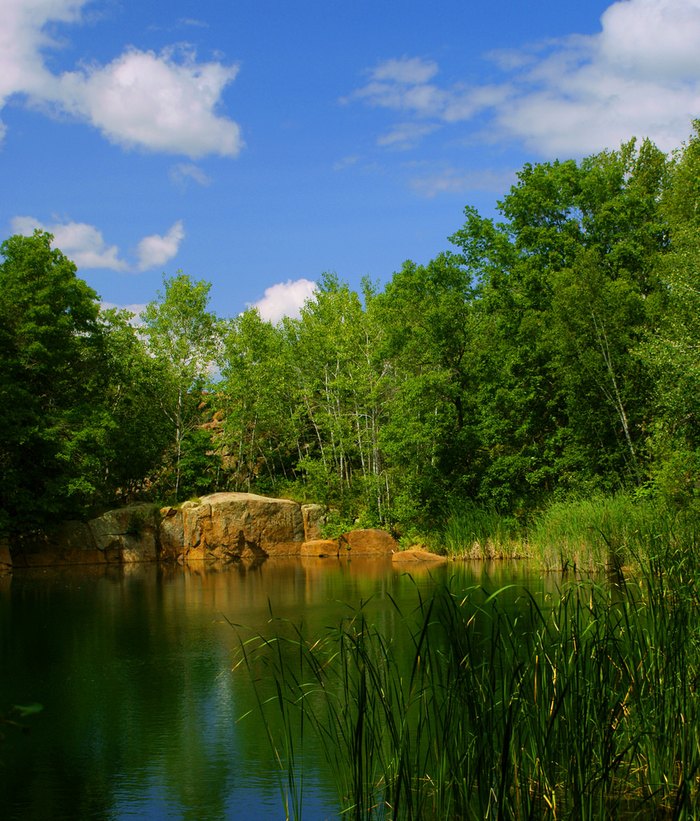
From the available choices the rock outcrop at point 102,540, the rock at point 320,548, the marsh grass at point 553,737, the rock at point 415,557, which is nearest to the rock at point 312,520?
the rock at point 320,548

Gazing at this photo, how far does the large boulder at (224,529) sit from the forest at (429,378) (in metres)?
3.02

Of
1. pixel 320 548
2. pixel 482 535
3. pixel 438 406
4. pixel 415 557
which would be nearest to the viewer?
pixel 482 535

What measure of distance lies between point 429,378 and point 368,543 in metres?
6.79

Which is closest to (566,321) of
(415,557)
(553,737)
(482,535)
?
(482,535)

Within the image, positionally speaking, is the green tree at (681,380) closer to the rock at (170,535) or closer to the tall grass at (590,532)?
the tall grass at (590,532)

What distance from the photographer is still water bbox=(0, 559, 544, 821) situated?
635 centimetres

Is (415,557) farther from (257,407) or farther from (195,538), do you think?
(257,407)

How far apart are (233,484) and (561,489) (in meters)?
17.3

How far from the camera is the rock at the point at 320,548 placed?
30750 millimetres

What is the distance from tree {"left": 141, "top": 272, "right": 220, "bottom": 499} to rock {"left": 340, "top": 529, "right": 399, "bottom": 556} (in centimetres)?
917

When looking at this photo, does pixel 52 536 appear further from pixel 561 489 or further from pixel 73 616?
pixel 561 489

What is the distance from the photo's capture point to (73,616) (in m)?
16.3

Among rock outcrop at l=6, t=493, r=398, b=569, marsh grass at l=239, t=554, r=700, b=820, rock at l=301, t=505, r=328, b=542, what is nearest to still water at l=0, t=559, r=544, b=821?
marsh grass at l=239, t=554, r=700, b=820

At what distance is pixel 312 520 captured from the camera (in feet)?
109
